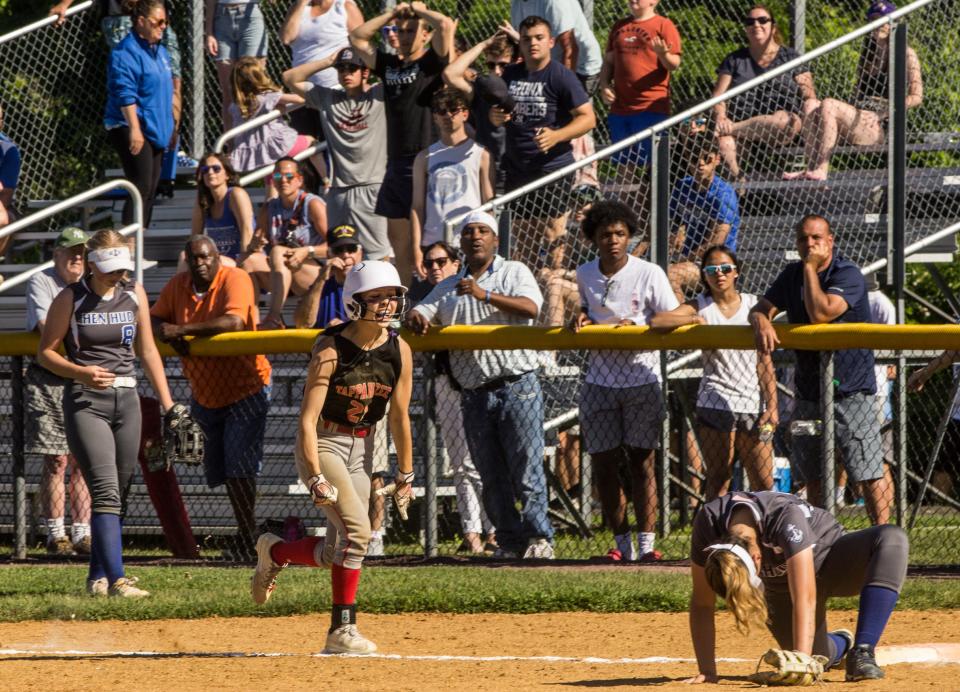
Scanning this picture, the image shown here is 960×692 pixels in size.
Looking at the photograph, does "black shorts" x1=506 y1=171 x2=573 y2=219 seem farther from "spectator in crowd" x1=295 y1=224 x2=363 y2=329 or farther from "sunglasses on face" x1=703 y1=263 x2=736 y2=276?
"sunglasses on face" x1=703 y1=263 x2=736 y2=276

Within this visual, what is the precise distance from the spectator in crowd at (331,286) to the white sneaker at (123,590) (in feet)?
9.29

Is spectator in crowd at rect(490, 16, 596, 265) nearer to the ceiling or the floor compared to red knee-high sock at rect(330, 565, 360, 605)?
nearer to the ceiling

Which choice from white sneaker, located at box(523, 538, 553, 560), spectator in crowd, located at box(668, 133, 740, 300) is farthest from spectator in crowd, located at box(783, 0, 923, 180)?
white sneaker, located at box(523, 538, 553, 560)

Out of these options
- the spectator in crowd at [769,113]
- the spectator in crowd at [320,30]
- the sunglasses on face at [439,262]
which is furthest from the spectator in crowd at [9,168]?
the spectator in crowd at [769,113]

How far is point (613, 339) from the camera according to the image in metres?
10.4

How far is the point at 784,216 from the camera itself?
41.0 feet

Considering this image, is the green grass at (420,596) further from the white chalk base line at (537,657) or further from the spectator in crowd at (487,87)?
the spectator in crowd at (487,87)

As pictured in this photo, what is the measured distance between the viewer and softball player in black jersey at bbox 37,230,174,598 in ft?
29.9

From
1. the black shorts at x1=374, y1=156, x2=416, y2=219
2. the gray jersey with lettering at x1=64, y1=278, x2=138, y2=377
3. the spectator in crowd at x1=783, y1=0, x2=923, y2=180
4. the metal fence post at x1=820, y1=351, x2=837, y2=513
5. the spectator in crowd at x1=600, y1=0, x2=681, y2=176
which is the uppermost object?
the spectator in crowd at x1=600, y1=0, x2=681, y2=176

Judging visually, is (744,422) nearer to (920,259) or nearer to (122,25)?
(920,259)

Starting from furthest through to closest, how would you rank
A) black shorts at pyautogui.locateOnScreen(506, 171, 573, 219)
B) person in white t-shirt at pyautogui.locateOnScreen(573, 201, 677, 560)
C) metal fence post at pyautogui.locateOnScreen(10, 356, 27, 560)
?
1. black shorts at pyautogui.locateOnScreen(506, 171, 573, 219)
2. metal fence post at pyautogui.locateOnScreen(10, 356, 27, 560)
3. person in white t-shirt at pyautogui.locateOnScreen(573, 201, 677, 560)

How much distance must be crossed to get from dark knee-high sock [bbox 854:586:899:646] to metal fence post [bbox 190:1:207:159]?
36.6 feet

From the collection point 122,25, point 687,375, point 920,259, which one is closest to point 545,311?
point 687,375

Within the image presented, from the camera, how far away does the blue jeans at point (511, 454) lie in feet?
34.4
